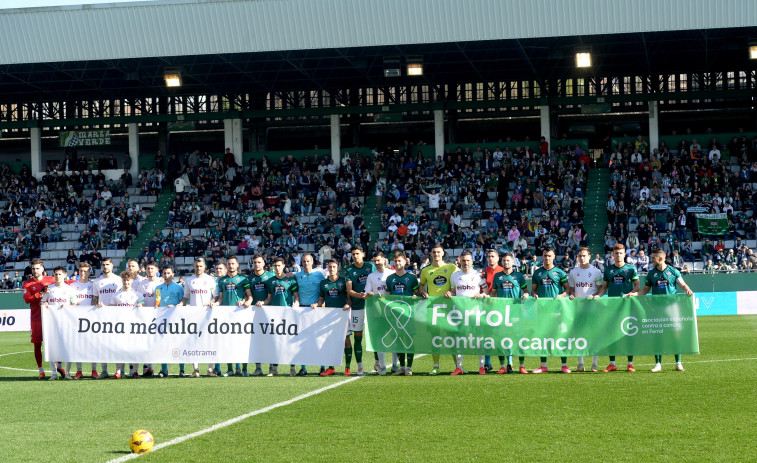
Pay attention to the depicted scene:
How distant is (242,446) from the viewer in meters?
9.69

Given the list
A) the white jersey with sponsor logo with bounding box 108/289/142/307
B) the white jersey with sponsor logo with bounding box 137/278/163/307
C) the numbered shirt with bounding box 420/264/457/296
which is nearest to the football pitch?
the numbered shirt with bounding box 420/264/457/296

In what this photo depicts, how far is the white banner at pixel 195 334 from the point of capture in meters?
16.3

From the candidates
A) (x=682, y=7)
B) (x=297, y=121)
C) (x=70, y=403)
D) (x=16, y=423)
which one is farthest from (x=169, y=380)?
(x=297, y=121)

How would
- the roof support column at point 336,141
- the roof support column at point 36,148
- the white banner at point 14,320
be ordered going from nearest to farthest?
the white banner at point 14,320 → the roof support column at point 336,141 → the roof support column at point 36,148

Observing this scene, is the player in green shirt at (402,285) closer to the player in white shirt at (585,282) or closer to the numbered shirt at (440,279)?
the numbered shirt at (440,279)

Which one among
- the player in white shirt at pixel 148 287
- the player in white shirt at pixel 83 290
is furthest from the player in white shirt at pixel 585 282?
the player in white shirt at pixel 83 290

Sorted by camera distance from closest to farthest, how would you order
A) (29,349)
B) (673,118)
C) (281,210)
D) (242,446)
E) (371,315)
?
(242,446) < (371,315) < (29,349) < (281,210) < (673,118)

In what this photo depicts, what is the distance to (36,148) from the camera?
46.4 m

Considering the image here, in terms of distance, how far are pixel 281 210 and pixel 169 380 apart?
23.9 meters

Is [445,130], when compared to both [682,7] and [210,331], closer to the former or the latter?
→ [682,7]

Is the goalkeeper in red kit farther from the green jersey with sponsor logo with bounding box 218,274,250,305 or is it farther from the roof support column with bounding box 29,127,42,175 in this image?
the roof support column with bounding box 29,127,42,175

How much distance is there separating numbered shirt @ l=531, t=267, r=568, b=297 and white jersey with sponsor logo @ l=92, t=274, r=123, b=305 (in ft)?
23.9

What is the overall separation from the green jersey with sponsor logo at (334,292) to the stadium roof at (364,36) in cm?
1941

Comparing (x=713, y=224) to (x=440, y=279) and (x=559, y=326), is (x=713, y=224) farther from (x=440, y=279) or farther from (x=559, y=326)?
(x=440, y=279)
